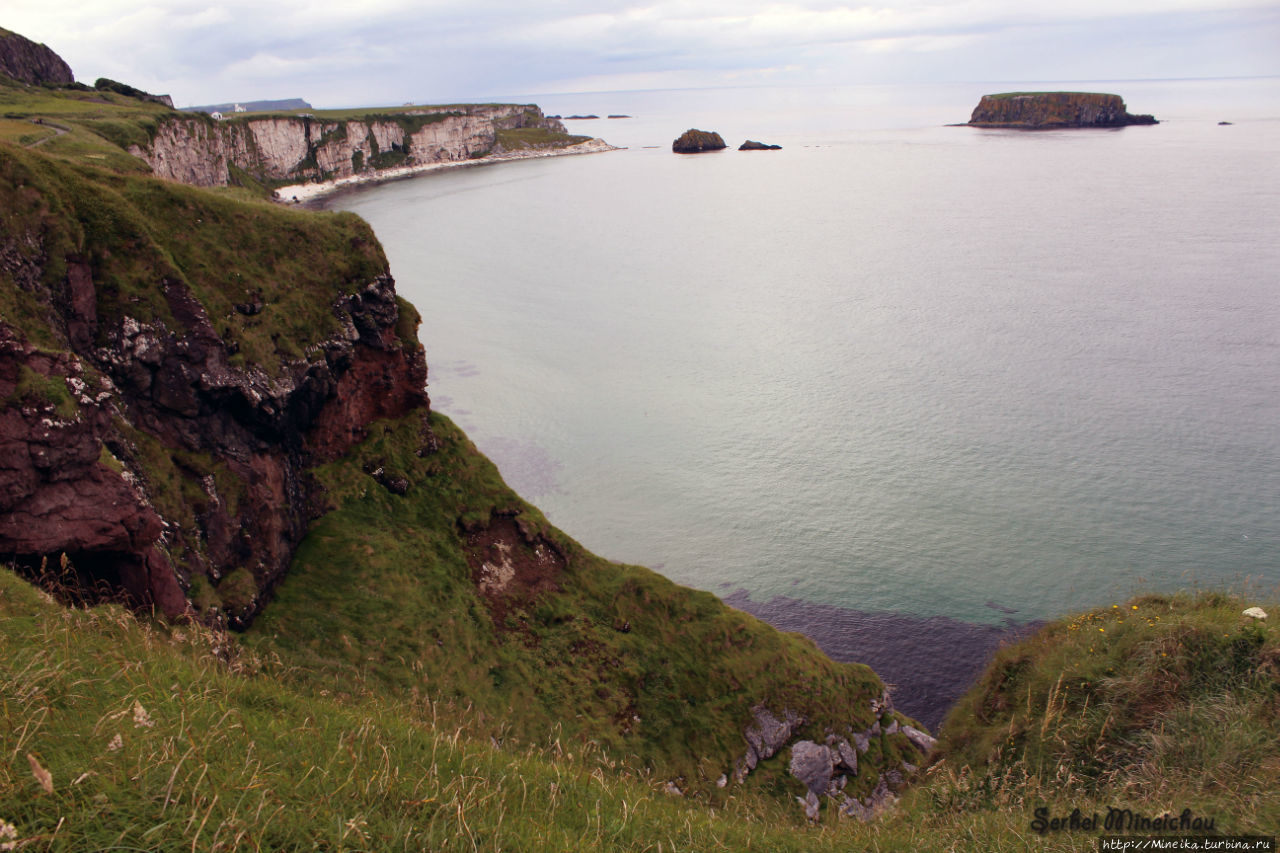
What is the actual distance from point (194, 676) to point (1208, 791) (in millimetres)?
14648

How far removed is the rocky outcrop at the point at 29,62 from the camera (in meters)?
123

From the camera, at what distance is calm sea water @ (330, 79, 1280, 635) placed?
5259 cm

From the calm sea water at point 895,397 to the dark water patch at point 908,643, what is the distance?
1.45m

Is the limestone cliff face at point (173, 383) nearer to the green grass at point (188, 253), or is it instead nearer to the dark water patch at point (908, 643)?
the green grass at point (188, 253)

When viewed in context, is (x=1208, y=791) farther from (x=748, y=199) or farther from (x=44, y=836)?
(x=748, y=199)

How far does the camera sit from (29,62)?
128125mm

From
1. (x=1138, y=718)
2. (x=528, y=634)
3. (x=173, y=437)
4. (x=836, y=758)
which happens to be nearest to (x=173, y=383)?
(x=173, y=437)

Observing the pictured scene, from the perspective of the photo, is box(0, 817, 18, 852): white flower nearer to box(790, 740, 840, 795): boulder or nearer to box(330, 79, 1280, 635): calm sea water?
box(790, 740, 840, 795): boulder

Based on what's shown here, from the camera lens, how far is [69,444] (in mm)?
20891

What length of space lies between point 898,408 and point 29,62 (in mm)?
155243

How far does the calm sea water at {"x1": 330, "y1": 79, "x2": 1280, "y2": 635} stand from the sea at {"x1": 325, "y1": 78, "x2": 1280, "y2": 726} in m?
0.31

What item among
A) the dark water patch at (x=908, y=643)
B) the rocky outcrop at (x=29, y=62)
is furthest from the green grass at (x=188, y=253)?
the rocky outcrop at (x=29, y=62)

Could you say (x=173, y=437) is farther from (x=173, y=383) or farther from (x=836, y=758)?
(x=836, y=758)

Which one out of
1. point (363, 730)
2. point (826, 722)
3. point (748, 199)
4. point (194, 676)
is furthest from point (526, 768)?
point (748, 199)
